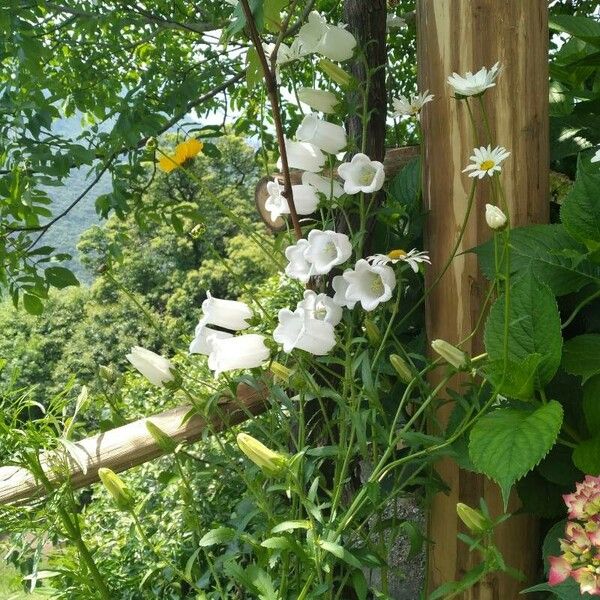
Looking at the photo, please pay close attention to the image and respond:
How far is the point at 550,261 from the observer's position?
3.26 feet

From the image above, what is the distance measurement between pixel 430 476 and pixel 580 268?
32 cm

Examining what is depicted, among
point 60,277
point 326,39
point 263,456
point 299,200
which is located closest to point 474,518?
point 263,456

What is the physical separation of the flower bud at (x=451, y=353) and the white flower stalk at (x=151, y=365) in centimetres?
31

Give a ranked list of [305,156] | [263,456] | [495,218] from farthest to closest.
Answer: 1. [305,156]
2. [263,456]
3. [495,218]

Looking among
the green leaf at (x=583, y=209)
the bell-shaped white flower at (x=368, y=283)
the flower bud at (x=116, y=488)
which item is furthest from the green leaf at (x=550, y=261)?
the flower bud at (x=116, y=488)

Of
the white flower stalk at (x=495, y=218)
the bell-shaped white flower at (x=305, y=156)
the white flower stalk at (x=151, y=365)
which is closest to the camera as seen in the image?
the white flower stalk at (x=495, y=218)

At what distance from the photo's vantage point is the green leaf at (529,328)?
886mm

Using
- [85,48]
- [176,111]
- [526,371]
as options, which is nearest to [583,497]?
[526,371]

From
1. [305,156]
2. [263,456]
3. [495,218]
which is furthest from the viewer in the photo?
[305,156]

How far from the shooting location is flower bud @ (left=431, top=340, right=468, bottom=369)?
80cm

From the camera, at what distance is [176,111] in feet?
6.24

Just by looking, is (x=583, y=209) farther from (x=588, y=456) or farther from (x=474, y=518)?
(x=474, y=518)

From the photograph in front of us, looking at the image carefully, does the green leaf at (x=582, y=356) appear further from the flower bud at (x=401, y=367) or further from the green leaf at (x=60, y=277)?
the green leaf at (x=60, y=277)

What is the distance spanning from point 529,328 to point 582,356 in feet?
0.30
